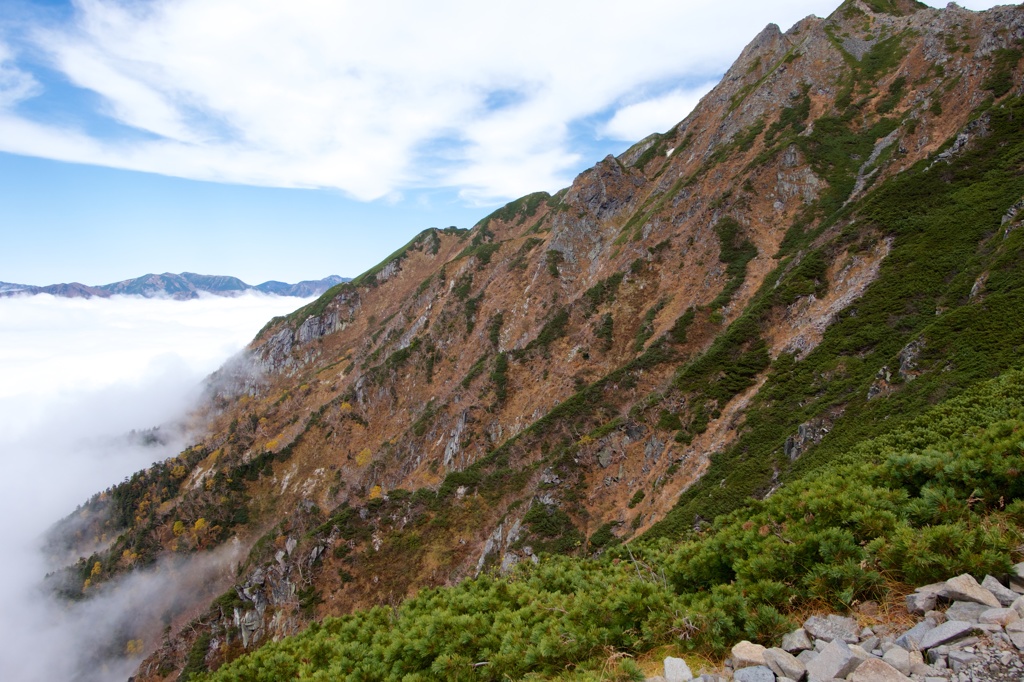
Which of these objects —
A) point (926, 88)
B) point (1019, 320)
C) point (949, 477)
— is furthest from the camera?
point (926, 88)

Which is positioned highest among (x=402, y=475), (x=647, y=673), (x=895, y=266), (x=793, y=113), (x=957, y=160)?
(x=793, y=113)

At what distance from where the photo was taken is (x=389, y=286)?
562 feet

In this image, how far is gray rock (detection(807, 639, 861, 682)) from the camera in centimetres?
624

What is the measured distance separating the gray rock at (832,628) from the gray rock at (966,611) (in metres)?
1.16

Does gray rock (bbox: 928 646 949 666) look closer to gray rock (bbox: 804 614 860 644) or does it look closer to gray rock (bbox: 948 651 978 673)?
gray rock (bbox: 948 651 978 673)

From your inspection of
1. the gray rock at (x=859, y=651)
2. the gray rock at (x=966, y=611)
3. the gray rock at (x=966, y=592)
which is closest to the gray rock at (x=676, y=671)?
the gray rock at (x=859, y=651)

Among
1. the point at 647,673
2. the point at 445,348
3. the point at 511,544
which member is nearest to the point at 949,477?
the point at 647,673

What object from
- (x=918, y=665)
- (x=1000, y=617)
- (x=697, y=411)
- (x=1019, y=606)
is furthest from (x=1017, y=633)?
(x=697, y=411)

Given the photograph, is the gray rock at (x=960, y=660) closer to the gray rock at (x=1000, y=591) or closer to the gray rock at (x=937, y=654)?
the gray rock at (x=937, y=654)

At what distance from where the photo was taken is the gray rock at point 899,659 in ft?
19.9

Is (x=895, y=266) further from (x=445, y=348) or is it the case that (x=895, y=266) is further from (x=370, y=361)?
(x=370, y=361)

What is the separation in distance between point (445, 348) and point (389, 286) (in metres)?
80.3

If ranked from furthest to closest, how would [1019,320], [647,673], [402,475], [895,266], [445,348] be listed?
[445,348] → [402,475] → [895,266] → [1019,320] → [647,673]

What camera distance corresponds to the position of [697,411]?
41.8 metres
